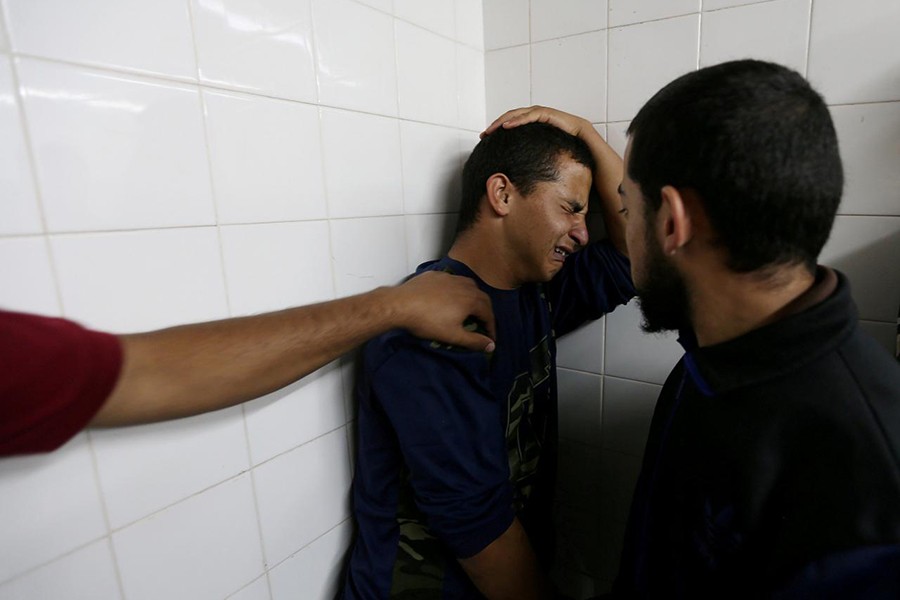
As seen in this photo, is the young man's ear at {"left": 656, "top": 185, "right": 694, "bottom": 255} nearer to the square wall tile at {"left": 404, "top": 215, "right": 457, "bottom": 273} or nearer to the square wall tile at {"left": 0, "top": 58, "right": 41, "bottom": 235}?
the square wall tile at {"left": 404, "top": 215, "right": 457, "bottom": 273}

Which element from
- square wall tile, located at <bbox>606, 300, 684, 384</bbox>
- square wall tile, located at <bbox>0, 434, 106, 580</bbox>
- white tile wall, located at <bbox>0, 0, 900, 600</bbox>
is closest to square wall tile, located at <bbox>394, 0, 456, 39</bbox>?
Answer: white tile wall, located at <bbox>0, 0, 900, 600</bbox>

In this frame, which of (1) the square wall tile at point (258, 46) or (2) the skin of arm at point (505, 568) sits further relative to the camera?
(2) the skin of arm at point (505, 568)

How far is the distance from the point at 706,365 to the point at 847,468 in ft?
0.65

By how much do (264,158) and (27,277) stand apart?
398 millimetres

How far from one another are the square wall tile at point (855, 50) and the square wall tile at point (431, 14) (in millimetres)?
802

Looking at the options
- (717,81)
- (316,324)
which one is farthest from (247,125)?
(717,81)

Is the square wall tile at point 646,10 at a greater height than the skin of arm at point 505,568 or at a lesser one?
greater

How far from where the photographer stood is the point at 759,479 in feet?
2.08

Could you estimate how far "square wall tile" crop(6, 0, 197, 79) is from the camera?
63 cm

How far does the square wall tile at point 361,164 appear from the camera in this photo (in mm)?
1024

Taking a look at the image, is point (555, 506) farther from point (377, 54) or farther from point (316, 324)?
point (377, 54)

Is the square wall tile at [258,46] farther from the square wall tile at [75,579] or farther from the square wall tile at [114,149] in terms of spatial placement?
the square wall tile at [75,579]

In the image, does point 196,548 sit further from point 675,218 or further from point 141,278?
point 675,218

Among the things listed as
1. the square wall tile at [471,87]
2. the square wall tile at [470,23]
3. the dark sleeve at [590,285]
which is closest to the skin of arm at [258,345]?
the dark sleeve at [590,285]
